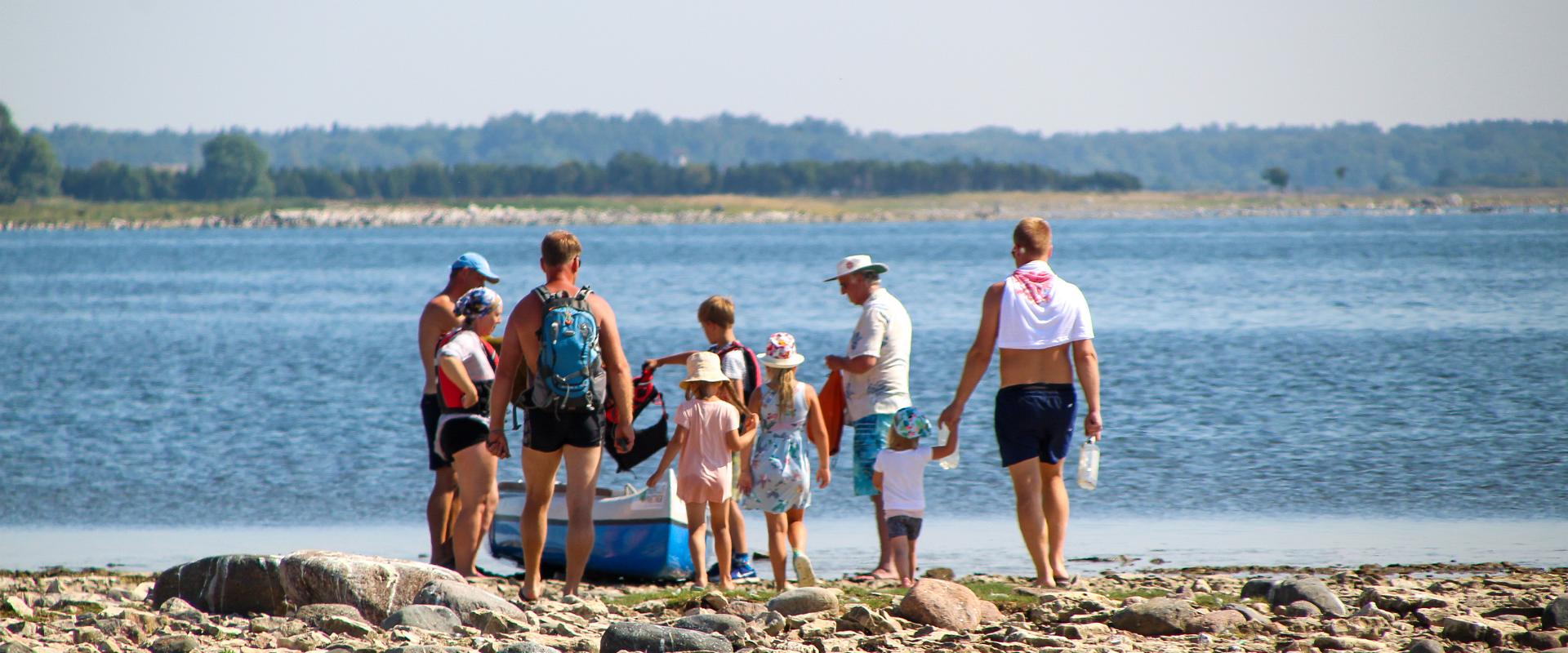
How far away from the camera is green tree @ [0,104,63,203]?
162 meters

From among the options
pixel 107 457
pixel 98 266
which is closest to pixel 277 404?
pixel 107 457

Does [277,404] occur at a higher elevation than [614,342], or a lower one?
lower

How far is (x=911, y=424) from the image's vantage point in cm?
681

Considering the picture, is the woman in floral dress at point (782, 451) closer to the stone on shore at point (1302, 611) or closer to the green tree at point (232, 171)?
the stone on shore at point (1302, 611)

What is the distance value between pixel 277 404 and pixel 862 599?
539 inches

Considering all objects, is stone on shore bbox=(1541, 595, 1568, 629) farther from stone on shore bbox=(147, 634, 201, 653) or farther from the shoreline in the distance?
the shoreline in the distance

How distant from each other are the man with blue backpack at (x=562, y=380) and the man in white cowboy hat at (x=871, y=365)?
115 centimetres

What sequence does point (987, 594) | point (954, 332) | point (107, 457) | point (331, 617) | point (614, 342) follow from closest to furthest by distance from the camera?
point (331, 617) → point (614, 342) → point (987, 594) → point (107, 457) → point (954, 332)

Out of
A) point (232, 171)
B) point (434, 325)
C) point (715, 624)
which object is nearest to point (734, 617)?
point (715, 624)

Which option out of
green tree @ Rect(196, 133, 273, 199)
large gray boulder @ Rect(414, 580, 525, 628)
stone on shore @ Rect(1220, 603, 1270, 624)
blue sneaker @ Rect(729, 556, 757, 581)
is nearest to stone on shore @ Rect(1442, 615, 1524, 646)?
stone on shore @ Rect(1220, 603, 1270, 624)

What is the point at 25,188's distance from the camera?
163 meters

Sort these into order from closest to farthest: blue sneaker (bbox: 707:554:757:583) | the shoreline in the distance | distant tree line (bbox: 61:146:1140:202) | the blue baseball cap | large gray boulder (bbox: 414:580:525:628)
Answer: large gray boulder (bbox: 414:580:525:628) → the blue baseball cap → blue sneaker (bbox: 707:554:757:583) → the shoreline in the distance → distant tree line (bbox: 61:146:1140:202)

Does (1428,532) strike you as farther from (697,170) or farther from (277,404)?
(697,170)

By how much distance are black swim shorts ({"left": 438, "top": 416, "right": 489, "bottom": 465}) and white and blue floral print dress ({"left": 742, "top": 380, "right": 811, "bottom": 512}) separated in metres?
1.27
